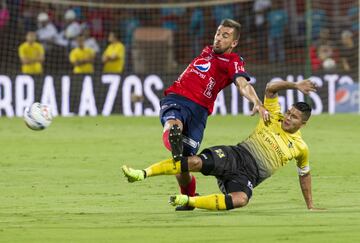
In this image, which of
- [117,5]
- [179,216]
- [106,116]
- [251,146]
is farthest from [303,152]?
[117,5]

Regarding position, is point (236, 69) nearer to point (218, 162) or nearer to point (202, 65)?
point (202, 65)

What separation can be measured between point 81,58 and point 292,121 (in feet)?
57.1

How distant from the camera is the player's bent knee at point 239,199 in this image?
11.3 meters

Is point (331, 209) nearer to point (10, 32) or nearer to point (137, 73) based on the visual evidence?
point (137, 73)

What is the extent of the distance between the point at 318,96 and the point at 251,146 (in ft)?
52.6

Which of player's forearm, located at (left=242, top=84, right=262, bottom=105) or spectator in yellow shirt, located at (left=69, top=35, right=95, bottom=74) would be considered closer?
player's forearm, located at (left=242, top=84, right=262, bottom=105)

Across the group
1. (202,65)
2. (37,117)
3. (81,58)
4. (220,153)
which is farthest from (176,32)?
(220,153)

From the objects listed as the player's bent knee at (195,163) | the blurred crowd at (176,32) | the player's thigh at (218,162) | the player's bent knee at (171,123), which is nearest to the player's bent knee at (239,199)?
the player's thigh at (218,162)

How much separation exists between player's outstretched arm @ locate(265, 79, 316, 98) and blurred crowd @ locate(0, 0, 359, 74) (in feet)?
54.7

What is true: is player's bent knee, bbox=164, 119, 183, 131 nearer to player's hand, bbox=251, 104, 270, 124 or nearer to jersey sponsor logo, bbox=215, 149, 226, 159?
jersey sponsor logo, bbox=215, 149, 226, 159

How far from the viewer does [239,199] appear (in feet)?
37.1

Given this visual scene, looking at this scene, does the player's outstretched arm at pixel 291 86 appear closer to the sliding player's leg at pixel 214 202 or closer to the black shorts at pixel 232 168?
the black shorts at pixel 232 168

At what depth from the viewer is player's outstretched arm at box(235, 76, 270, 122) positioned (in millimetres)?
11025

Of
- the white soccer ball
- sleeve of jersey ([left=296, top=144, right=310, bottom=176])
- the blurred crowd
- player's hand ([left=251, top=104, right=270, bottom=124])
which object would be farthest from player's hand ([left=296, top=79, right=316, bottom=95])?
the blurred crowd
